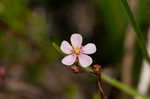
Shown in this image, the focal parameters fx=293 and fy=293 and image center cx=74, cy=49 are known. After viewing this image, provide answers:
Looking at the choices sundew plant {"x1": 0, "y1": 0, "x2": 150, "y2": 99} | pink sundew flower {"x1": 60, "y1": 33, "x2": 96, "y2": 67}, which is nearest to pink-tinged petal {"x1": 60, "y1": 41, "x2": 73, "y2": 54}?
pink sundew flower {"x1": 60, "y1": 33, "x2": 96, "y2": 67}

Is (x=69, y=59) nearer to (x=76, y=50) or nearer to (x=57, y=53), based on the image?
(x=76, y=50)

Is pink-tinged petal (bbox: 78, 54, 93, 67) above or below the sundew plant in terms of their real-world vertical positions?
above

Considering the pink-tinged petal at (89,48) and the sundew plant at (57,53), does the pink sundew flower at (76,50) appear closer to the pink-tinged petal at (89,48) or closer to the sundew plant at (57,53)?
the pink-tinged petal at (89,48)

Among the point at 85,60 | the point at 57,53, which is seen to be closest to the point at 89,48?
the point at 85,60

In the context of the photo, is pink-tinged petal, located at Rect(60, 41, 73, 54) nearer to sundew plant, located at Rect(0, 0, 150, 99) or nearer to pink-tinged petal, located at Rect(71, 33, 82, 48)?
pink-tinged petal, located at Rect(71, 33, 82, 48)

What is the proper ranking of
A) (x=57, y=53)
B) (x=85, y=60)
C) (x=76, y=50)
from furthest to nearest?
(x=57, y=53) → (x=76, y=50) → (x=85, y=60)

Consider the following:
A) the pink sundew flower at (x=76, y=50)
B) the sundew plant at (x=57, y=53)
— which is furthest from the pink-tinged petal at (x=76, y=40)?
the sundew plant at (x=57, y=53)

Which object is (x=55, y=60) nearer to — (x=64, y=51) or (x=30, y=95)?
(x=30, y=95)

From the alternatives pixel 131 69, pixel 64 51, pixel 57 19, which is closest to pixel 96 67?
pixel 64 51
